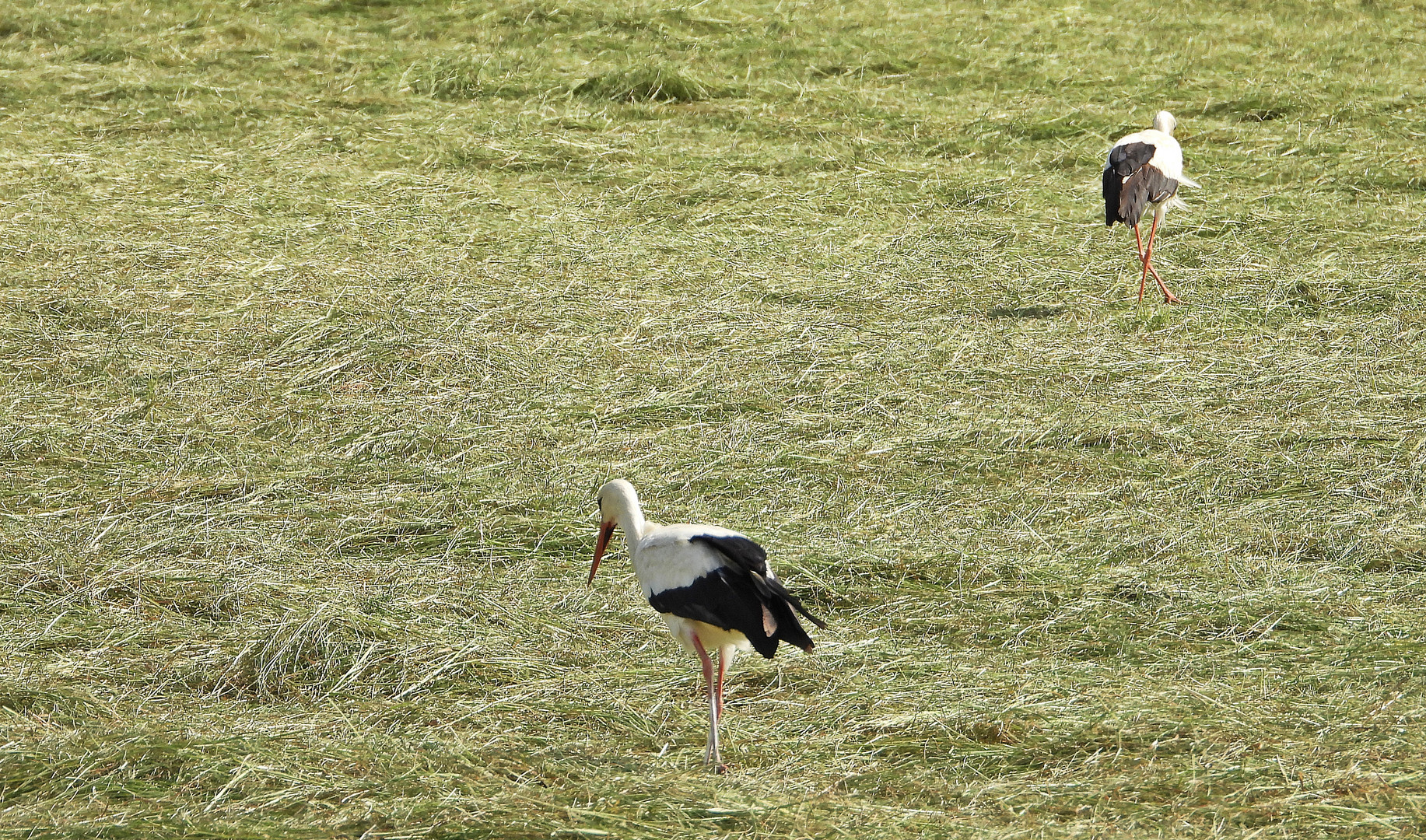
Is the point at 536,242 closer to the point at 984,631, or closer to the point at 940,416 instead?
the point at 940,416

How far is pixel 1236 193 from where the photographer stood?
359 inches

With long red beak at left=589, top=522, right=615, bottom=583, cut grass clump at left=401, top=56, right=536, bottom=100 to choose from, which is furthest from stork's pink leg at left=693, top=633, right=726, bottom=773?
cut grass clump at left=401, top=56, right=536, bottom=100

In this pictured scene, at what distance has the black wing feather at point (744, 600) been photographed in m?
3.71

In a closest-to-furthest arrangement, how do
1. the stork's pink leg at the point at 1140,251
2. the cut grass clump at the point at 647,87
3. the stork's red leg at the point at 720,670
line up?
the stork's red leg at the point at 720,670 < the stork's pink leg at the point at 1140,251 < the cut grass clump at the point at 647,87

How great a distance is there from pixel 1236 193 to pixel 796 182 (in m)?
2.66

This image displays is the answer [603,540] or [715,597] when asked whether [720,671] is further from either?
[603,540]

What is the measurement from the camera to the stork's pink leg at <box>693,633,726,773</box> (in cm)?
373

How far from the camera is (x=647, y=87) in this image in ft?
36.7

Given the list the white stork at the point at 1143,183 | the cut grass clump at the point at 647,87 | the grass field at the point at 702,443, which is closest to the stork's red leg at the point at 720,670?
the grass field at the point at 702,443

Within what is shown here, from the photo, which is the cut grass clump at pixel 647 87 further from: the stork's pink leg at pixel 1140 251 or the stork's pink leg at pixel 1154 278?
the stork's pink leg at pixel 1154 278

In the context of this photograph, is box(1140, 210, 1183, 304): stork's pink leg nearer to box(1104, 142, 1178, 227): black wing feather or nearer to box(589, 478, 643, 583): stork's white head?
box(1104, 142, 1178, 227): black wing feather

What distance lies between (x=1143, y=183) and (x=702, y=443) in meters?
3.26

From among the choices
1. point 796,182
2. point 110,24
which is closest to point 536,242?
point 796,182

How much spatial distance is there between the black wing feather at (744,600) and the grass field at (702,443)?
351 mm
